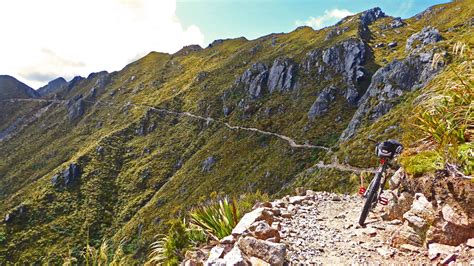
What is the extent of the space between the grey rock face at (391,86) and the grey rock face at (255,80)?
54194 millimetres

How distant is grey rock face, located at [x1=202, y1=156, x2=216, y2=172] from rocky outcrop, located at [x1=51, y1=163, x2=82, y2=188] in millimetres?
59444

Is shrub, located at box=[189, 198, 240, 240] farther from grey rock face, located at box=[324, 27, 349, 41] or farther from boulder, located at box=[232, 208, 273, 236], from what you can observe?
grey rock face, located at box=[324, 27, 349, 41]

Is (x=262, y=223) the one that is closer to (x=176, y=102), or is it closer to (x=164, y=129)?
(x=164, y=129)

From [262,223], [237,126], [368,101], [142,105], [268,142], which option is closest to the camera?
[262,223]

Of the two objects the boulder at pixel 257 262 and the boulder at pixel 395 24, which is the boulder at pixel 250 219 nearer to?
the boulder at pixel 257 262

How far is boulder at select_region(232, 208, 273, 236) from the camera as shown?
22.9 ft

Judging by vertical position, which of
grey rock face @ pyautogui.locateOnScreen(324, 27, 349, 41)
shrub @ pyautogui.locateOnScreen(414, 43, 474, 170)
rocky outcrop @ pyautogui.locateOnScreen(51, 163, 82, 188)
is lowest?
rocky outcrop @ pyautogui.locateOnScreen(51, 163, 82, 188)

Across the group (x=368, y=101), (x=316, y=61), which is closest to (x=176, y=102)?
(x=316, y=61)

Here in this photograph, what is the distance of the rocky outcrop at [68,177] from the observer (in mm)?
134000

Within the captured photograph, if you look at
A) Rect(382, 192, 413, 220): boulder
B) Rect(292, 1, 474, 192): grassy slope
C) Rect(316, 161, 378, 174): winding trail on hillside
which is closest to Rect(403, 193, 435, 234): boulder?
Rect(382, 192, 413, 220): boulder

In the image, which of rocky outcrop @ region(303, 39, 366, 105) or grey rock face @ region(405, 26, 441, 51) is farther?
grey rock face @ region(405, 26, 441, 51)

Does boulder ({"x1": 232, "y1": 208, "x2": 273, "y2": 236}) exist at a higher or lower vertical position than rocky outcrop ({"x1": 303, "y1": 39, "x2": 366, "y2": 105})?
lower

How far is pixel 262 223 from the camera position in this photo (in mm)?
6855

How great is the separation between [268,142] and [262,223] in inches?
3971
